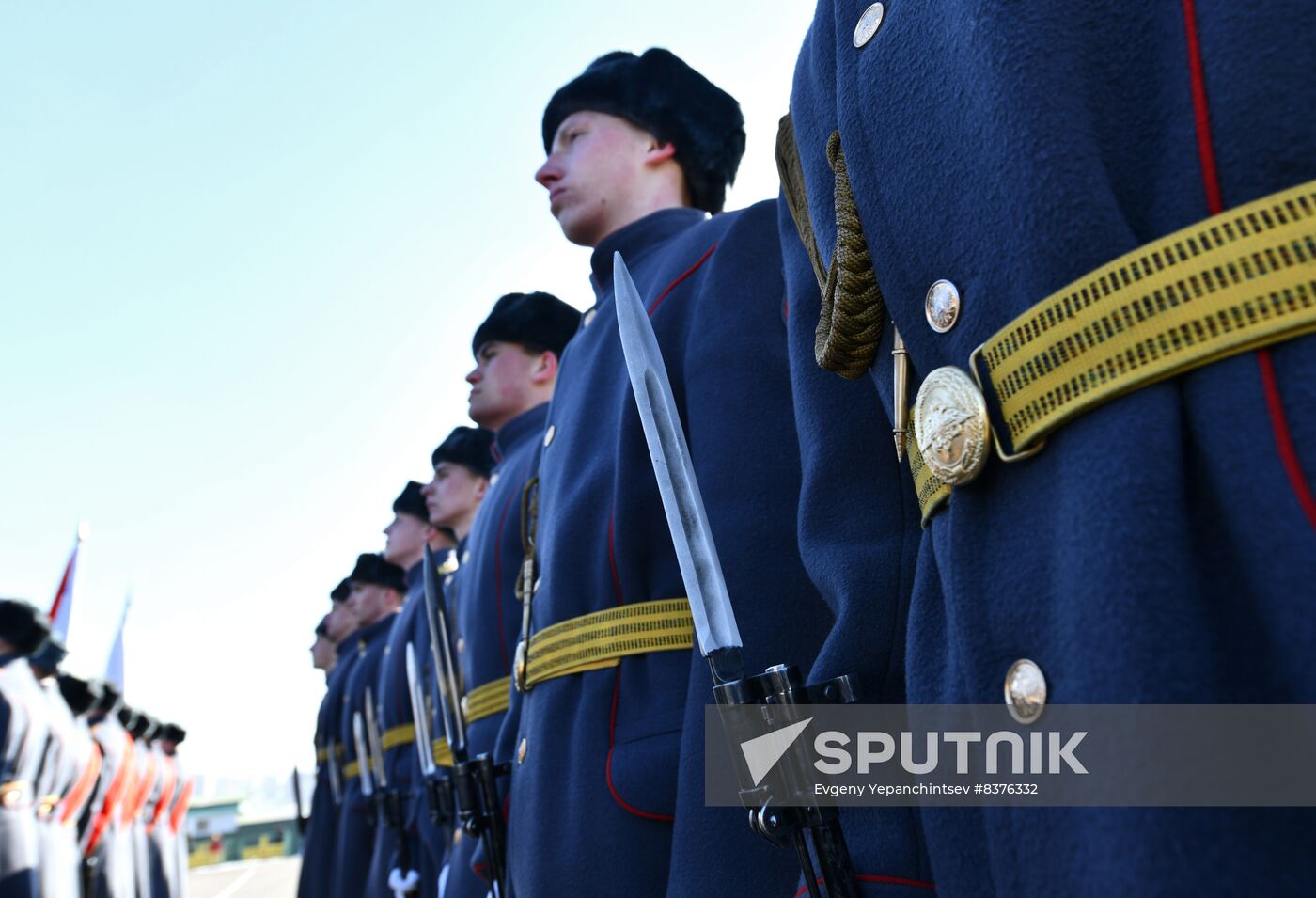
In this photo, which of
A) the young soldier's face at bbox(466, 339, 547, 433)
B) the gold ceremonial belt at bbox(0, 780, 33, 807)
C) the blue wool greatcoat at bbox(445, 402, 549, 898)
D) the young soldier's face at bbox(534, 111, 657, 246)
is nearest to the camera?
the young soldier's face at bbox(534, 111, 657, 246)

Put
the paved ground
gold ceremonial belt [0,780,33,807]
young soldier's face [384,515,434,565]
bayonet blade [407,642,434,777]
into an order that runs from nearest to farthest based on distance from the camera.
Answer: bayonet blade [407,642,434,777] < gold ceremonial belt [0,780,33,807] < young soldier's face [384,515,434,565] < the paved ground

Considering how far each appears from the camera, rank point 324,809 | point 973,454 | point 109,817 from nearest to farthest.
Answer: point 973,454 < point 109,817 < point 324,809

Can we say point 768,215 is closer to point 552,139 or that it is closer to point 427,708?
point 552,139

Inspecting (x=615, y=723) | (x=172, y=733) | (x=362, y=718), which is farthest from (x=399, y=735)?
(x=172, y=733)

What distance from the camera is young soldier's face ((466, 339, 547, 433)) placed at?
15.7ft

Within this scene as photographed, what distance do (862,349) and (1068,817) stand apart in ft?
1.94

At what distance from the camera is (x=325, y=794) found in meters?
10.3

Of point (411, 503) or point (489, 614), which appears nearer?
point (489, 614)

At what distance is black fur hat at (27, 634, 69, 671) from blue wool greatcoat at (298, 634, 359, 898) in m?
2.78

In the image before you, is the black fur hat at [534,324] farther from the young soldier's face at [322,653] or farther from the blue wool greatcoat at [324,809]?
the young soldier's face at [322,653]

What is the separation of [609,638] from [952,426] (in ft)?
4.30

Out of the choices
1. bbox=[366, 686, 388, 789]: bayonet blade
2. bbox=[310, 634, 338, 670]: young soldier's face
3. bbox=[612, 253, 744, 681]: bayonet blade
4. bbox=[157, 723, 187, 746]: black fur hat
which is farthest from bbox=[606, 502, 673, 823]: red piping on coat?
bbox=[157, 723, 187, 746]: black fur hat

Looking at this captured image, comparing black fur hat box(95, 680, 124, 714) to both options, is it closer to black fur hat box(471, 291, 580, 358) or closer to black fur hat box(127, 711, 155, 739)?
black fur hat box(127, 711, 155, 739)

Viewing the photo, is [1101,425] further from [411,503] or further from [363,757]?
[411,503]
